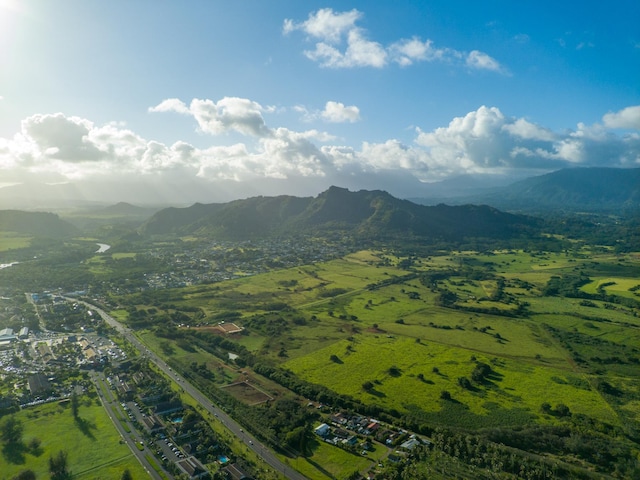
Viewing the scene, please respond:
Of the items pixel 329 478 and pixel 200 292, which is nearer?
pixel 329 478

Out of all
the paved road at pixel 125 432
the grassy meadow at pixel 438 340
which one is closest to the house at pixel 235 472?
the paved road at pixel 125 432

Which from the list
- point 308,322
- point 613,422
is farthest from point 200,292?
point 613,422

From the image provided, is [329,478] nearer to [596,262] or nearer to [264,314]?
[264,314]

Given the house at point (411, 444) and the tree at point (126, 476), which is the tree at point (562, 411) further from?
the tree at point (126, 476)

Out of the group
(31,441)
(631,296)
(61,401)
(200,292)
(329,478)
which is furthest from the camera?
(200,292)

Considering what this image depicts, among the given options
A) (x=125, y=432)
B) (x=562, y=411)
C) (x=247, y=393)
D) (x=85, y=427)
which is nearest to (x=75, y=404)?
(x=85, y=427)

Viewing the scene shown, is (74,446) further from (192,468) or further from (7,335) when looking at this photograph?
(7,335)
